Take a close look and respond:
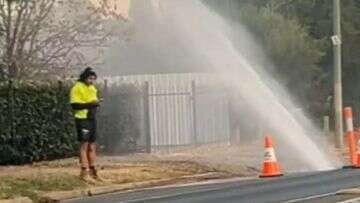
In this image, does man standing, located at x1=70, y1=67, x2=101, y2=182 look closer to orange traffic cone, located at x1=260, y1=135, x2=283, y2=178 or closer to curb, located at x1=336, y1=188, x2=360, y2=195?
orange traffic cone, located at x1=260, y1=135, x2=283, y2=178

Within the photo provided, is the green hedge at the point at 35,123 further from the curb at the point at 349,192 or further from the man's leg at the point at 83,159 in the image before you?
the curb at the point at 349,192

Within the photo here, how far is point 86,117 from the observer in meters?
20.2

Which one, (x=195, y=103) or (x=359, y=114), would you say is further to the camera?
(x=359, y=114)

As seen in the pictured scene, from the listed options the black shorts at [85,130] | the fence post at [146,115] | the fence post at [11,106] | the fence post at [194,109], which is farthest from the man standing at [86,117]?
the fence post at [194,109]

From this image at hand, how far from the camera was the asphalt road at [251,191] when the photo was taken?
16.6 meters

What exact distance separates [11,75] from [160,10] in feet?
37.2

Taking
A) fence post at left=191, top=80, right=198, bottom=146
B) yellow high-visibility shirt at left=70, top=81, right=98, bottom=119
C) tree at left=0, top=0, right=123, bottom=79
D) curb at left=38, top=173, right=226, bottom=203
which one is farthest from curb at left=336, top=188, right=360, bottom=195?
fence post at left=191, top=80, right=198, bottom=146

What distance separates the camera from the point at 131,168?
22312 mm

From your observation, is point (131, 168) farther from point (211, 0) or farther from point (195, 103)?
point (211, 0)

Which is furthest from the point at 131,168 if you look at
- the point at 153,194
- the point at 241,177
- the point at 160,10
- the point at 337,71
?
the point at 160,10

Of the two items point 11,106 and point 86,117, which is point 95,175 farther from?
point 11,106

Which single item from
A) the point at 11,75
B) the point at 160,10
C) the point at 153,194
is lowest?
the point at 153,194

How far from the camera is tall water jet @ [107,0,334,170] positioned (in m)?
27.6

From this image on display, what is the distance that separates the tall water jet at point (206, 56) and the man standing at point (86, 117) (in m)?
6.41
